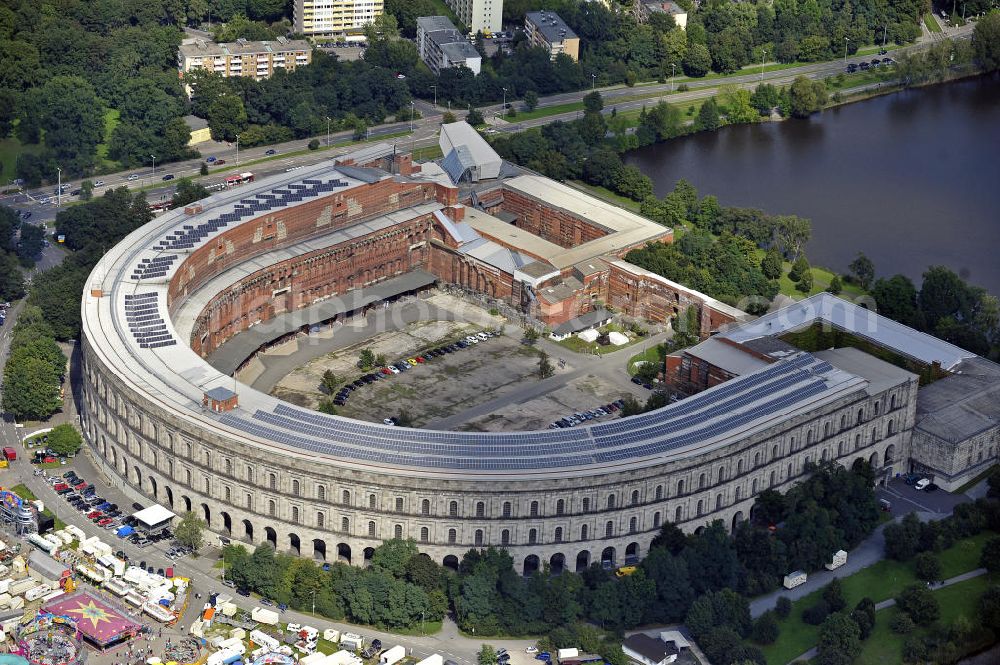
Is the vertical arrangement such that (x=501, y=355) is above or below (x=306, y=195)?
below

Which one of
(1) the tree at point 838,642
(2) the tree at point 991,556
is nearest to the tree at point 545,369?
(2) the tree at point 991,556

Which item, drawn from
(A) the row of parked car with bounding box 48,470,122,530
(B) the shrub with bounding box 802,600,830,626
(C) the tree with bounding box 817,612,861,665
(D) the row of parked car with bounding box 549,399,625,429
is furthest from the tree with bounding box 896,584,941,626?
(A) the row of parked car with bounding box 48,470,122,530

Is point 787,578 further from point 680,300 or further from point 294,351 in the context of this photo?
point 294,351

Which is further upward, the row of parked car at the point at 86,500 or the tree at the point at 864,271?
the tree at the point at 864,271

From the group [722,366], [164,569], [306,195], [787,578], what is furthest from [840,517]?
[306,195]

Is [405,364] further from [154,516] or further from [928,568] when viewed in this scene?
[928,568]

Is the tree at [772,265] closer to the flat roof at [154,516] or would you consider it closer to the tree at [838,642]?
the tree at [838,642]

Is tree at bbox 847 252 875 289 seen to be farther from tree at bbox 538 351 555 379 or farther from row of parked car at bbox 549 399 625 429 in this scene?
tree at bbox 538 351 555 379
